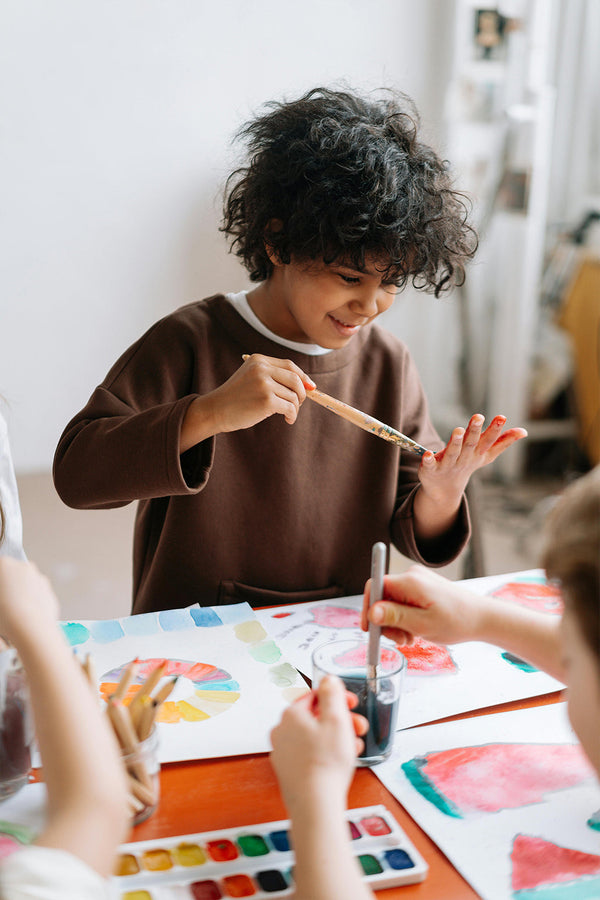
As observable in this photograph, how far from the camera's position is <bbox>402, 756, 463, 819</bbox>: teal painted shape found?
66 cm

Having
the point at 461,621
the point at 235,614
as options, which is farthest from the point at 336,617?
the point at 461,621

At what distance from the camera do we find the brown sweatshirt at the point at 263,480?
107 centimetres

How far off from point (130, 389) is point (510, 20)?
2164mm

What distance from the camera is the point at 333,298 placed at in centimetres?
101

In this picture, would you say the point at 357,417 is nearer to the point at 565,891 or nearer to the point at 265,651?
the point at 265,651

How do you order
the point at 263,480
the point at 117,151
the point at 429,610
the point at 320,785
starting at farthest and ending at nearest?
1. the point at 117,151
2. the point at 263,480
3. the point at 429,610
4. the point at 320,785

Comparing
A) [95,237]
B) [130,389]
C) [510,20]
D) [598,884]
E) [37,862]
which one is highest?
[510,20]

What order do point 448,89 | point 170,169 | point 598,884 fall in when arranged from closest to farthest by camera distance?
point 598,884 → point 170,169 → point 448,89

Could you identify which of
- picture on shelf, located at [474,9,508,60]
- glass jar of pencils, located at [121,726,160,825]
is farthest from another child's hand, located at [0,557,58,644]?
picture on shelf, located at [474,9,508,60]

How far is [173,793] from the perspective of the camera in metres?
0.66

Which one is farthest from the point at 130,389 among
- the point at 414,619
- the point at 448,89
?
the point at 448,89

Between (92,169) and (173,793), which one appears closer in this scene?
(173,793)

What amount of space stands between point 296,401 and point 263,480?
9.2 inches

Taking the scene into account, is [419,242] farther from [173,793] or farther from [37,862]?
[37,862]
